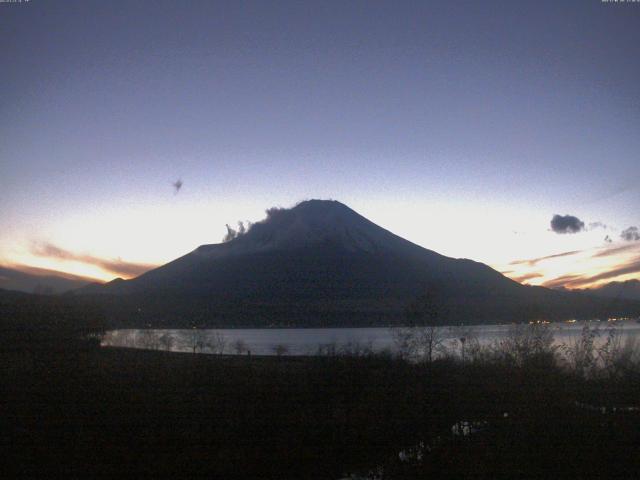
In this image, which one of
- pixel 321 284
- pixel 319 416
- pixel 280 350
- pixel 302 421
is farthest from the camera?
pixel 321 284

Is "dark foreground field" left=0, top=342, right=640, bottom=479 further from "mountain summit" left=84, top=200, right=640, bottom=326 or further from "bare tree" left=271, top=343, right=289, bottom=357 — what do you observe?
"mountain summit" left=84, top=200, right=640, bottom=326

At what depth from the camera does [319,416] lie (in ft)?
53.8

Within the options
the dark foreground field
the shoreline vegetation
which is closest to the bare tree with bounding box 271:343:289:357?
the shoreline vegetation

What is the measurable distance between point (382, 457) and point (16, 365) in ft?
36.5

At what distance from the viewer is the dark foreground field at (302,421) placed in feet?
39.4

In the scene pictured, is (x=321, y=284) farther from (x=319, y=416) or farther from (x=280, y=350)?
(x=319, y=416)

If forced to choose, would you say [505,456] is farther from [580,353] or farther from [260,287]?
[260,287]

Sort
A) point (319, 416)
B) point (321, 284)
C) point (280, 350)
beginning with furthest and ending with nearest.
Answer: point (321, 284)
point (280, 350)
point (319, 416)

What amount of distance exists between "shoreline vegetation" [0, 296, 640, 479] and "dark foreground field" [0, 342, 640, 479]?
47 mm

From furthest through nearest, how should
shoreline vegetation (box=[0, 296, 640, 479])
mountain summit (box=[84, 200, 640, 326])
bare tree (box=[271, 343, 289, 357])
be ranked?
mountain summit (box=[84, 200, 640, 326]) < bare tree (box=[271, 343, 289, 357]) < shoreline vegetation (box=[0, 296, 640, 479])

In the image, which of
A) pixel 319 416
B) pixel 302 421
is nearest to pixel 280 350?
pixel 319 416

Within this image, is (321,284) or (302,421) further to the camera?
(321,284)

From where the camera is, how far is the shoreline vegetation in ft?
39.7

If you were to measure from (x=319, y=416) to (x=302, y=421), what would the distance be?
2.07ft
